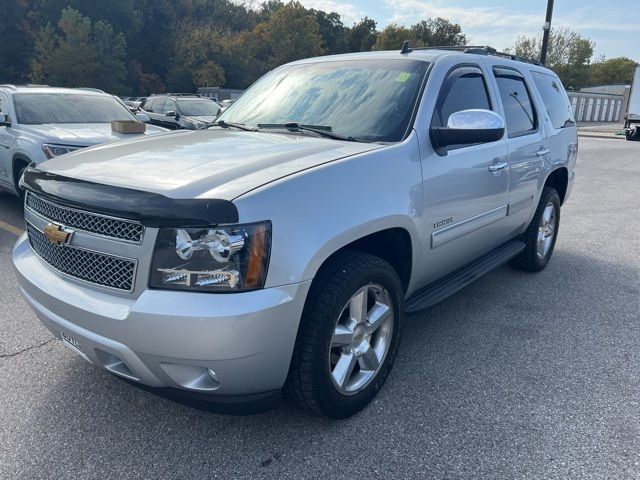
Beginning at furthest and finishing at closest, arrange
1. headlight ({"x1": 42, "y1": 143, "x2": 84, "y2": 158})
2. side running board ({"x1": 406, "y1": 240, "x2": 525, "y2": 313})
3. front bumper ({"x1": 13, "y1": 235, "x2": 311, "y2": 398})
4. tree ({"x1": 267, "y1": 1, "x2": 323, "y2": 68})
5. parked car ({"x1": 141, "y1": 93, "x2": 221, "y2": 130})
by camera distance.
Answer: tree ({"x1": 267, "y1": 1, "x2": 323, "y2": 68}) → parked car ({"x1": 141, "y1": 93, "x2": 221, "y2": 130}) → headlight ({"x1": 42, "y1": 143, "x2": 84, "y2": 158}) → side running board ({"x1": 406, "y1": 240, "x2": 525, "y2": 313}) → front bumper ({"x1": 13, "y1": 235, "x2": 311, "y2": 398})

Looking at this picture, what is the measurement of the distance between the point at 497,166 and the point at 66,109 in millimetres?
6061

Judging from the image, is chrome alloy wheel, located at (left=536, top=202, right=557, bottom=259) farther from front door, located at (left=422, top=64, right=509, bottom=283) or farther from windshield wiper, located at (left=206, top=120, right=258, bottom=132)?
windshield wiper, located at (left=206, top=120, right=258, bottom=132)

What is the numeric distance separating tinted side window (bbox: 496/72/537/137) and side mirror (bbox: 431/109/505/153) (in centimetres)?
109

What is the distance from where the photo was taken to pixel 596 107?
4212 cm

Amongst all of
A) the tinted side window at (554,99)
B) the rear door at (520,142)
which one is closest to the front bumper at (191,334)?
the rear door at (520,142)

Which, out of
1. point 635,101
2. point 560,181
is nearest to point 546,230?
point 560,181

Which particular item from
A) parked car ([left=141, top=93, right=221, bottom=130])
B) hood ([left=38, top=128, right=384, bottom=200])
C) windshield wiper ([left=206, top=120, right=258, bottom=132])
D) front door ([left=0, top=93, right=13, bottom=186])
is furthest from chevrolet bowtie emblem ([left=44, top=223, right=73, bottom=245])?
parked car ([left=141, top=93, right=221, bottom=130])

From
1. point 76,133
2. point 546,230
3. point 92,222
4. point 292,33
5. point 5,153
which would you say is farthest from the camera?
point 292,33

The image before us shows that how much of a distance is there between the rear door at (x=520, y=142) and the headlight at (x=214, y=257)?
256 cm

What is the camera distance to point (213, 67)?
51.6 m

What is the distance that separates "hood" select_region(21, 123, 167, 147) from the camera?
592 centimetres

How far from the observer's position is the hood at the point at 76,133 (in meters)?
5.92

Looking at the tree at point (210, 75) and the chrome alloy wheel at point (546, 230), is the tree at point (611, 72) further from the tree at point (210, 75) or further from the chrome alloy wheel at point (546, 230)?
the chrome alloy wheel at point (546, 230)

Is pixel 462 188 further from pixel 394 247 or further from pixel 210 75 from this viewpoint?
pixel 210 75
